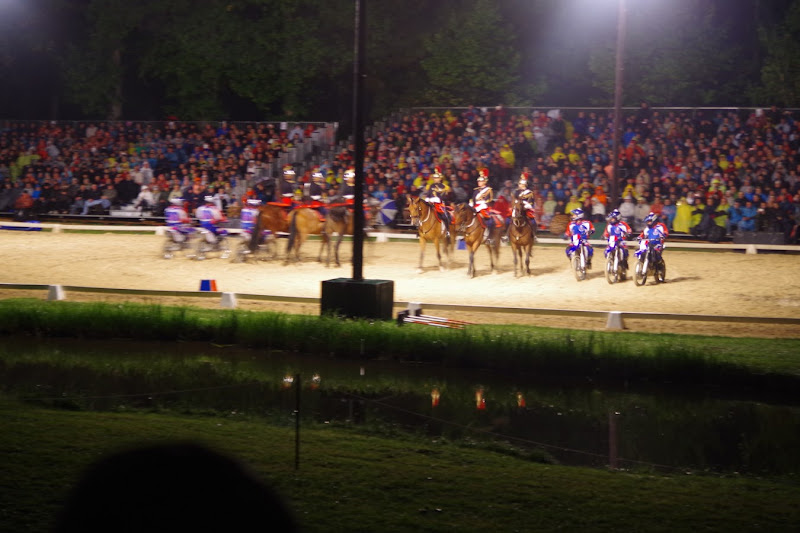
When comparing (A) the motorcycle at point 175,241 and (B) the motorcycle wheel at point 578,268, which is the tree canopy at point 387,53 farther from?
(B) the motorcycle wheel at point 578,268

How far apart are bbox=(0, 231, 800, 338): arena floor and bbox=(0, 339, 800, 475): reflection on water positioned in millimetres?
3667

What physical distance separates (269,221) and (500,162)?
9107 millimetres

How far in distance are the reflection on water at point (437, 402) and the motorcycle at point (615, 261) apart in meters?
7.76

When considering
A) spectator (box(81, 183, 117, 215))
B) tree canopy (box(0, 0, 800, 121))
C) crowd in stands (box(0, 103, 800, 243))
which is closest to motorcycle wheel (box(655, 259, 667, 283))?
crowd in stands (box(0, 103, 800, 243))

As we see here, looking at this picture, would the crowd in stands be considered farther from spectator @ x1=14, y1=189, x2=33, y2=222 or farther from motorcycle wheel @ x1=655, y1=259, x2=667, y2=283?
motorcycle wheel @ x1=655, y1=259, x2=667, y2=283

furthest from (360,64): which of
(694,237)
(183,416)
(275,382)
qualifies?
(694,237)

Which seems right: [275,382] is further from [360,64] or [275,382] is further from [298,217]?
[298,217]

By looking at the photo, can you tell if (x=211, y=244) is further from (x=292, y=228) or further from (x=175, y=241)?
(x=292, y=228)

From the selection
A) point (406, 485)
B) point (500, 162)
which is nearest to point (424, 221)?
point (500, 162)

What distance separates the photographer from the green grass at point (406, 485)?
6.23 m

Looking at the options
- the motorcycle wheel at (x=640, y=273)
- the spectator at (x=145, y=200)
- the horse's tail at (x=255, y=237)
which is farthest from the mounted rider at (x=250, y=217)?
the spectator at (x=145, y=200)

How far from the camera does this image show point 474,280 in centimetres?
2012

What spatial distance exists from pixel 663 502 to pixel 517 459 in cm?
153

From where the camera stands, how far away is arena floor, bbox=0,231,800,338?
54.3ft
